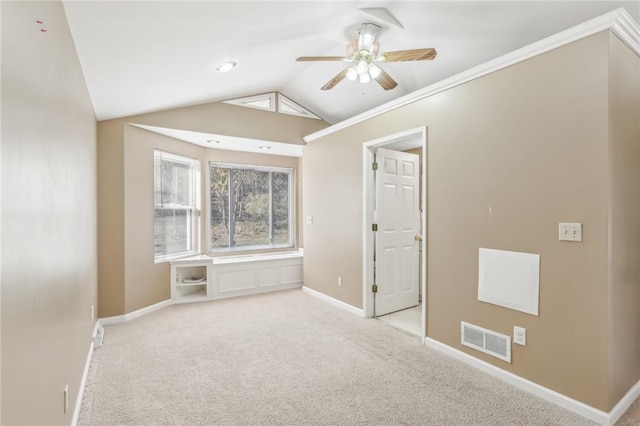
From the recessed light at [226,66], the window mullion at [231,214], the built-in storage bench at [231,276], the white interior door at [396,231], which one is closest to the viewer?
the recessed light at [226,66]

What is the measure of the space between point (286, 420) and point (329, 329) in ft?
5.16

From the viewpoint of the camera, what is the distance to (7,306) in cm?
96

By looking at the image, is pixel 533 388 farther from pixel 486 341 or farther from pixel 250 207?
pixel 250 207

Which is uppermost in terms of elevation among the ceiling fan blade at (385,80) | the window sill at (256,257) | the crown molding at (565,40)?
the ceiling fan blade at (385,80)

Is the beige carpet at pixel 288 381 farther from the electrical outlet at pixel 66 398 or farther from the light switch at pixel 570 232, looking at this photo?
the light switch at pixel 570 232

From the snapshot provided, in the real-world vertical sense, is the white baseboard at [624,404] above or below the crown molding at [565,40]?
below

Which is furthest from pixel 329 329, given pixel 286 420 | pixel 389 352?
pixel 286 420

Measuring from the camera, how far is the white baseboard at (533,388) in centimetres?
202

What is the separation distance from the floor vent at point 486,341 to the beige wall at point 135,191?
3.63 m

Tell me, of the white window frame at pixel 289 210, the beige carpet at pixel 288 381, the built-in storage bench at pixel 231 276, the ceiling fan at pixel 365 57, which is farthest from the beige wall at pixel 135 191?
the ceiling fan at pixel 365 57

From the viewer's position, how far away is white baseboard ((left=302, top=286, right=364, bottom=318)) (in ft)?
13.3

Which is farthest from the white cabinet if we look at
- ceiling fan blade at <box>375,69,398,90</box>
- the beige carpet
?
ceiling fan blade at <box>375,69,398,90</box>

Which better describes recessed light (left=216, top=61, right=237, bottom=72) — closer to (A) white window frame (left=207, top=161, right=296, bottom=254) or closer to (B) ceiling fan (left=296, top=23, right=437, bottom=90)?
(B) ceiling fan (left=296, top=23, right=437, bottom=90)

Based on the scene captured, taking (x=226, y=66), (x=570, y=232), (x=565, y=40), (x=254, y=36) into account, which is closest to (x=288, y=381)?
(x=570, y=232)
